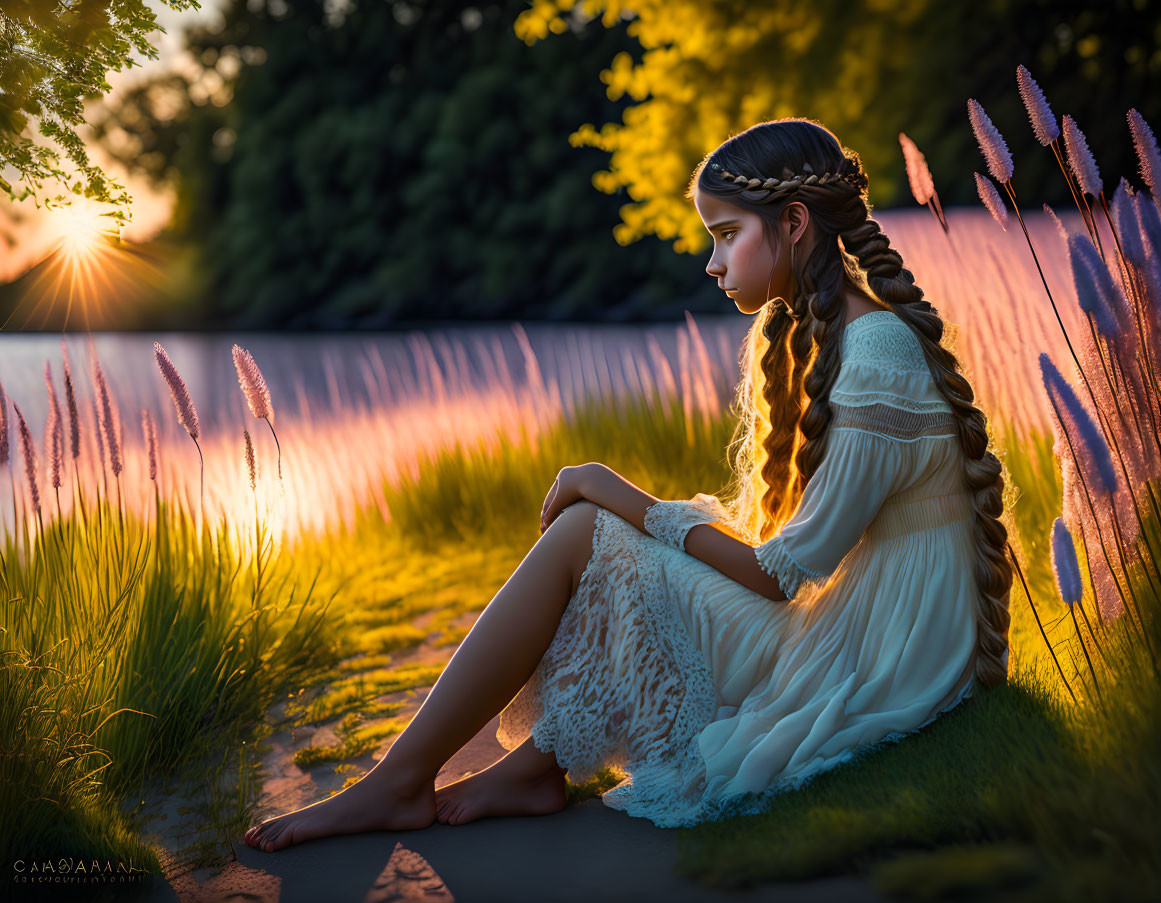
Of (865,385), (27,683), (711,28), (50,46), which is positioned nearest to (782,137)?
(865,385)

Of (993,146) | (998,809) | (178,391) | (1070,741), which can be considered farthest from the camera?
(178,391)

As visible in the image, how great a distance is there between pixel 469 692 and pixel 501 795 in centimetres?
28

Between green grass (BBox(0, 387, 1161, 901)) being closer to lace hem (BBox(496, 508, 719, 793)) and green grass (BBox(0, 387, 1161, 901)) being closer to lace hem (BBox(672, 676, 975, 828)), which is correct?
lace hem (BBox(672, 676, 975, 828))

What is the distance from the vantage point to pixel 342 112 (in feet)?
71.4

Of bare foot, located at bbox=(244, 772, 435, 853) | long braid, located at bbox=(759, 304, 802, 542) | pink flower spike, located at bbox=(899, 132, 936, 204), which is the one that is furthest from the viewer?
pink flower spike, located at bbox=(899, 132, 936, 204)

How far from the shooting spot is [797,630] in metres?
A: 2.01

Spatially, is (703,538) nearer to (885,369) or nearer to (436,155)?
(885,369)

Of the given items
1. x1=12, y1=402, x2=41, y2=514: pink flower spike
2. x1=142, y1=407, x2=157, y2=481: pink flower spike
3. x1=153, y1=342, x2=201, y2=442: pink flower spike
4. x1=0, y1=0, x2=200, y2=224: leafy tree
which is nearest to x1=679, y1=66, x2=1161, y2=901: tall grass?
x1=153, y1=342, x2=201, y2=442: pink flower spike

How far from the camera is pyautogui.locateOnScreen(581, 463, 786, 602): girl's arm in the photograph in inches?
77.5

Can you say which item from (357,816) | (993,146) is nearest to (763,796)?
(357,816)

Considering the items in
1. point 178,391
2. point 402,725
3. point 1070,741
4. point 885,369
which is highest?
point 178,391

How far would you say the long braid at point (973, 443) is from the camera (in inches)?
75.2

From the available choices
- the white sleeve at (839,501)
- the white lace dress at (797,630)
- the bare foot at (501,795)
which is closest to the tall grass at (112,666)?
the bare foot at (501,795)

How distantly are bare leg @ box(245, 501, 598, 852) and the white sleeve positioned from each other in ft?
1.44
